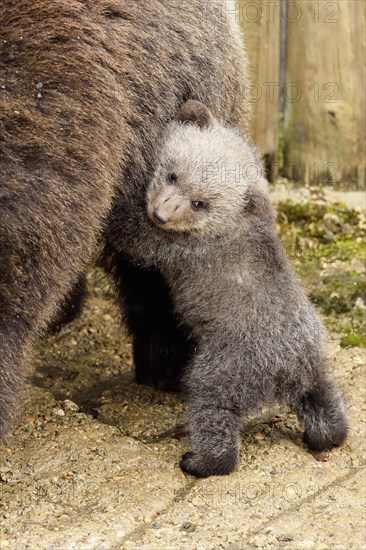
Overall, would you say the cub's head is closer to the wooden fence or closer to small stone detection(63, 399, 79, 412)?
small stone detection(63, 399, 79, 412)

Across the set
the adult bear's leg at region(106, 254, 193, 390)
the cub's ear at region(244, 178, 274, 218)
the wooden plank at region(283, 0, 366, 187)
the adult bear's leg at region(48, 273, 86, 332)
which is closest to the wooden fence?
the wooden plank at region(283, 0, 366, 187)

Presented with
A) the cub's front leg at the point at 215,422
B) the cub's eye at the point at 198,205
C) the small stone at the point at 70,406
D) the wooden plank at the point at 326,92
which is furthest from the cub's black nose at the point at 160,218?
the wooden plank at the point at 326,92

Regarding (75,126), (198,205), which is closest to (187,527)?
(198,205)

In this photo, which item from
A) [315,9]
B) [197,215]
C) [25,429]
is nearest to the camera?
[197,215]

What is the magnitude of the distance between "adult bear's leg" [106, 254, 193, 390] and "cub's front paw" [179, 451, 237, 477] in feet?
2.58

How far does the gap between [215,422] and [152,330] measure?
1.01 meters

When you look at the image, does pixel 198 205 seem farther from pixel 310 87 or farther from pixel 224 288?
Result: pixel 310 87

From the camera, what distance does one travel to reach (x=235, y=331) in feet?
14.3

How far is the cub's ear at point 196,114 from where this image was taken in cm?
439

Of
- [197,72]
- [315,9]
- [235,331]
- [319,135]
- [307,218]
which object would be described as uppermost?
[197,72]

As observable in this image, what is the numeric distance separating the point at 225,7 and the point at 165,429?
80.0 inches

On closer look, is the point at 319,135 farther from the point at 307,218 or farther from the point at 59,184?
the point at 59,184

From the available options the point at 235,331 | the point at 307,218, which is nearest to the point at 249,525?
the point at 235,331

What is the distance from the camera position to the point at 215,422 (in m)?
4.31
